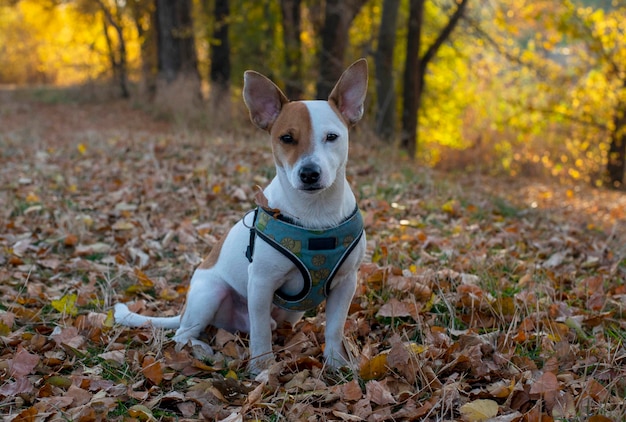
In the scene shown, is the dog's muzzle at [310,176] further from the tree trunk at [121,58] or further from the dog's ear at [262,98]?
the tree trunk at [121,58]

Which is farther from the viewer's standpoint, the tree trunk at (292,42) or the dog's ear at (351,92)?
the tree trunk at (292,42)

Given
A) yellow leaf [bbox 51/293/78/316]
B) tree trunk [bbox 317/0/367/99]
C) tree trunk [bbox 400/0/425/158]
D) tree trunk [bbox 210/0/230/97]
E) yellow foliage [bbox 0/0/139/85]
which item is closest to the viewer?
yellow leaf [bbox 51/293/78/316]

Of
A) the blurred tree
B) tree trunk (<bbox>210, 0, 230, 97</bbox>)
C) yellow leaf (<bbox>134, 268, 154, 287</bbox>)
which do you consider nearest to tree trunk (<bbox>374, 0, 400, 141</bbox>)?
the blurred tree

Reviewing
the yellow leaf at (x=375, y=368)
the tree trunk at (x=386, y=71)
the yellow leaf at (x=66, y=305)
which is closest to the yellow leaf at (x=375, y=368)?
the yellow leaf at (x=375, y=368)

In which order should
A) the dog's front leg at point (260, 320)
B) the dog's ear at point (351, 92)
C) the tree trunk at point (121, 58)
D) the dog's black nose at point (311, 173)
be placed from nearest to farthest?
the dog's black nose at point (311, 173) → the dog's front leg at point (260, 320) → the dog's ear at point (351, 92) → the tree trunk at point (121, 58)

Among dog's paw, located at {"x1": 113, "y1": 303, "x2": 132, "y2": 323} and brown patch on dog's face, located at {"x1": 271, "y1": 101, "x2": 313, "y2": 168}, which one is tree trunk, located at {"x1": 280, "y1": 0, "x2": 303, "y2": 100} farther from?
brown patch on dog's face, located at {"x1": 271, "y1": 101, "x2": 313, "y2": 168}

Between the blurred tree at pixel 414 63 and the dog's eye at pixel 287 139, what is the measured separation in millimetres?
9972

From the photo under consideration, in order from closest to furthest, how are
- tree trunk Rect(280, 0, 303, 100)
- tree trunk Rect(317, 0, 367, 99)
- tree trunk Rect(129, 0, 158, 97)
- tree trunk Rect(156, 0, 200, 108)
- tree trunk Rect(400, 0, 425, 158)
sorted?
tree trunk Rect(317, 0, 367, 99) < tree trunk Rect(400, 0, 425, 158) < tree trunk Rect(280, 0, 303, 100) < tree trunk Rect(156, 0, 200, 108) < tree trunk Rect(129, 0, 158, 97)

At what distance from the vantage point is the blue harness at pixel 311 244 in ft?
10.4

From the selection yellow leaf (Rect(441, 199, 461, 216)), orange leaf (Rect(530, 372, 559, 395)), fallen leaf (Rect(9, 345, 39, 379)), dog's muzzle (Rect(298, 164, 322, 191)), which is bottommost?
yellow leaf (Rect(441, 199, 461, 216))

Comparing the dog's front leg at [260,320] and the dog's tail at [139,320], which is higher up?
the dog's front leg at [260,320]

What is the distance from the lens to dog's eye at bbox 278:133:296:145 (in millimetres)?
3135

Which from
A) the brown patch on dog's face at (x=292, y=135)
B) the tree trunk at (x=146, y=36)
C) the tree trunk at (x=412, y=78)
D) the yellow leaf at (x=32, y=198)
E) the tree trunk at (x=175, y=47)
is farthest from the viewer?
the tree trunk at (x=146, y=36)

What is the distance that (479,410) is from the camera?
2.69m
